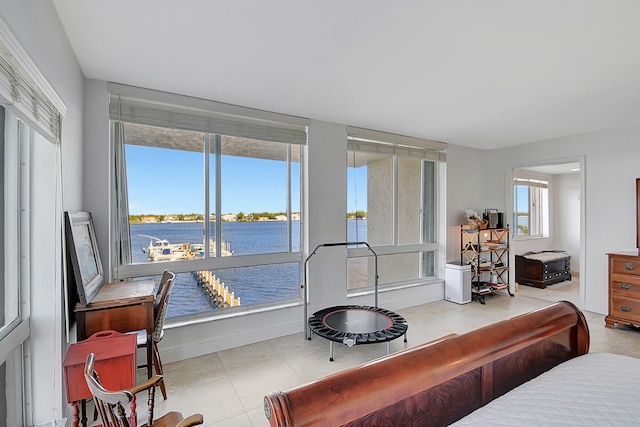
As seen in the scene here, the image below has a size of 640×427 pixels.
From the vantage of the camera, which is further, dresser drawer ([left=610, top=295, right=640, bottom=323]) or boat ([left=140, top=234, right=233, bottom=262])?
dresser drawer ([left=610, top=295, right=640, bottom=323])

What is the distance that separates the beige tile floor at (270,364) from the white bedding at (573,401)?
160 centimetres

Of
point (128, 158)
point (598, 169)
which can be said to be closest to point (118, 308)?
point (128, 158)

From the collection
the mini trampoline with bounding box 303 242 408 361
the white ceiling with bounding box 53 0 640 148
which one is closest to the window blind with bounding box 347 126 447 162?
the white ceiling with bounding box 53 0 640 148

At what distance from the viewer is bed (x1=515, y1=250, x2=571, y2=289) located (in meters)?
5.94

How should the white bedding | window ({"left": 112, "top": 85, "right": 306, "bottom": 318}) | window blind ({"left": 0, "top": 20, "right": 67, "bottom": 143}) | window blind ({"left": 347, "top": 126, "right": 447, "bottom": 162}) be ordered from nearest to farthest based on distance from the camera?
the white bedding < window blind ({"left": 0, "top": 20, "right": 67, "bottom": 143}) < window ({"left": 112, "top": 85, "right": 306, "bottom": 318}) < window blind ({"left": 347, "top": 126, "right": 447, "bottom": 162})

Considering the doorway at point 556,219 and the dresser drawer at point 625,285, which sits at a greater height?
the doorway at point 556,219

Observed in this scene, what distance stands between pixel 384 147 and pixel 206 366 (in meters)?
3.43

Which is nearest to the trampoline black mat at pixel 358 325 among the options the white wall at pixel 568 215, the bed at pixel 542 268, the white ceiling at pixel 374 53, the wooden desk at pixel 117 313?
the wooden desk at pixel 117 313

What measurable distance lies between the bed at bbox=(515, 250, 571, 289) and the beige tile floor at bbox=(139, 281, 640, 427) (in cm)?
163

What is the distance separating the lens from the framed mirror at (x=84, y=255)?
6.57ft

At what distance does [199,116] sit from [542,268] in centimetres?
638

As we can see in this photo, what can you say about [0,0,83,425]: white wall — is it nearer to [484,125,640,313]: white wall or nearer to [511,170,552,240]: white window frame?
[484,125,640,313]: white wall

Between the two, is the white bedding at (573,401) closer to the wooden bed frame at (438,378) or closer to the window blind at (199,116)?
the wooden bed frame at (438,378)

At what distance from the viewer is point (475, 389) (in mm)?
1378
